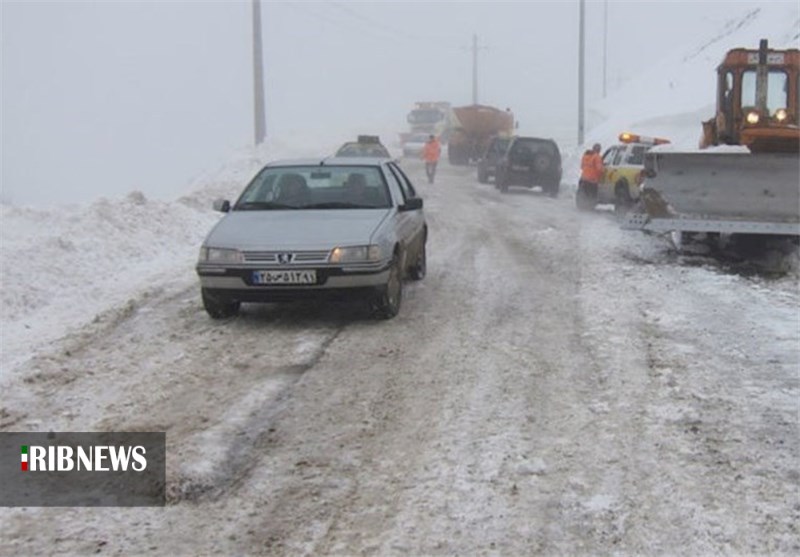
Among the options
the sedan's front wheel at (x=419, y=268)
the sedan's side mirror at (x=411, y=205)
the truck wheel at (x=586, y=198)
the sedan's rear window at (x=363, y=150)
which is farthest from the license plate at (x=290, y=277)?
→ the sedan's rear window at (x=363, y=150)

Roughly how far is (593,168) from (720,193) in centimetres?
826

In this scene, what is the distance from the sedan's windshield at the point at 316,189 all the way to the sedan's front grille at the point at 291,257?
1.16 meters

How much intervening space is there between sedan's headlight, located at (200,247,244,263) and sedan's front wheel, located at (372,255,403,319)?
4.21 ft

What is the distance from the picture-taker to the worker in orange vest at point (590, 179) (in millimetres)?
20172

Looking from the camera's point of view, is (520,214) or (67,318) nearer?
(67,318)

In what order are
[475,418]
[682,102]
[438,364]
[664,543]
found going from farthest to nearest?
[682,102] < [438,364] < [475,418] < [664,543]

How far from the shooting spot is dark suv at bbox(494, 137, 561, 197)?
83.3 feet

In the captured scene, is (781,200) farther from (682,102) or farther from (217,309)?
(682,102)

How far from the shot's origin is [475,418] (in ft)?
18.1

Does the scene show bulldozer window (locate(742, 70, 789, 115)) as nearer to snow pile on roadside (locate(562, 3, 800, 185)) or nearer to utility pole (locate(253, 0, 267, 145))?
snow pile on roadside (locate(562, 3, 800, 185))

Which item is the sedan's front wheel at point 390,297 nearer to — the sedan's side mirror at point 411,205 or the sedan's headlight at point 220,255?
the sedan's side mirror at point 411,205

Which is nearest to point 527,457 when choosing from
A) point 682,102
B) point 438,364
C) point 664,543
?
point 664,543

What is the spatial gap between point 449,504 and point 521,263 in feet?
25.2

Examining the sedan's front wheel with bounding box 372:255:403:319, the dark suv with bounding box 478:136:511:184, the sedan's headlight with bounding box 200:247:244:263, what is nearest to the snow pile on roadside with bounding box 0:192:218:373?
the sedan's headlight with bounding box 200:247:244:263
